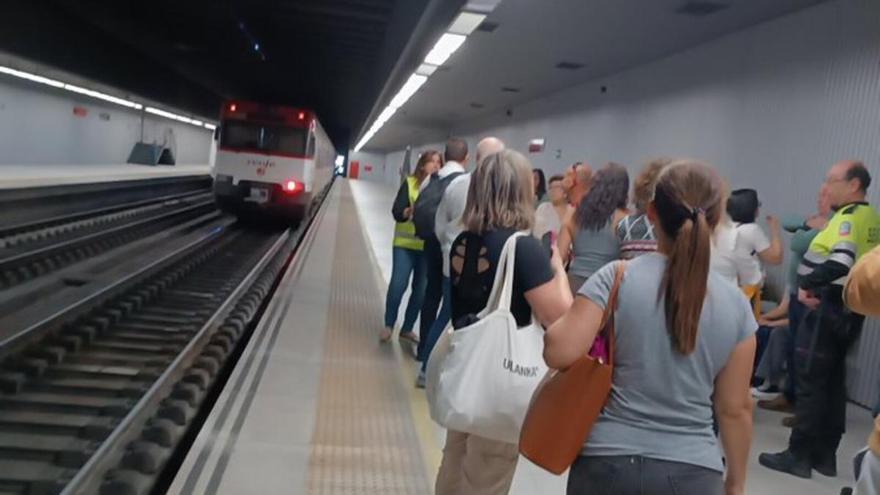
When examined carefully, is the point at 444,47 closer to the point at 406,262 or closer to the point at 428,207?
the point at 406,262

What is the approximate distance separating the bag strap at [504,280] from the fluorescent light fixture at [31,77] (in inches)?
699

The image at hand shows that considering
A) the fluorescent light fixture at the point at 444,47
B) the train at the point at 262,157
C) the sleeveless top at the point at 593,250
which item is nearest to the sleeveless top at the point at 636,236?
the sleeveless top at the point at 593,250

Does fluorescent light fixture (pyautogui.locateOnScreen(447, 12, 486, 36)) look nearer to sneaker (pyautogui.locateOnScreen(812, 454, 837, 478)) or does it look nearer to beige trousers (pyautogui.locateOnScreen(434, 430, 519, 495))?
sneaker (pyautogui.locateOnScreen(812, 454, 837, 478))

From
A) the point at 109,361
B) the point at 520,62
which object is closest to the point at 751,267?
the point at 109,361

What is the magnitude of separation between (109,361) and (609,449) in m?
6.50

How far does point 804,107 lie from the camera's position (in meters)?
7.95

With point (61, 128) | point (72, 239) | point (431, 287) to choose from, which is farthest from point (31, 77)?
point (431, 287)

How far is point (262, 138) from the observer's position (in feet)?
59.3

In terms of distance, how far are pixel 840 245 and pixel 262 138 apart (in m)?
15.0

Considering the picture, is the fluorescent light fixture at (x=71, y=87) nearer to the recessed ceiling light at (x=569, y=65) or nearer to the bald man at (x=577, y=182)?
the recessed ceiling light at (x=569, y=65)

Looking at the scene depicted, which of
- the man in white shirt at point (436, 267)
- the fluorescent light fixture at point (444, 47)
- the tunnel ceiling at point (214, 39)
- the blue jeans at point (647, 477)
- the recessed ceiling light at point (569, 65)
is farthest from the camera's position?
the recessed ceiling light at point (569, 65)

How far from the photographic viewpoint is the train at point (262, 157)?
59.0 ft

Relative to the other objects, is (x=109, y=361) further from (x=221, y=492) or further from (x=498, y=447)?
(x=498, y=447)

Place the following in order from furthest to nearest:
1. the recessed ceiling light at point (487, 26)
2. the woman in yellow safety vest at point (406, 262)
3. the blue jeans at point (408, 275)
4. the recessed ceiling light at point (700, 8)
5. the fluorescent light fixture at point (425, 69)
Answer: the recessed ceiling light at point (487, 26)
the fluorescent light fixture at point (425, 69)
the recessed ceiling light at point (700, 8)
the blue jeans at point (408, 275)
the woman in yellow safety vest at point (406, 262)
